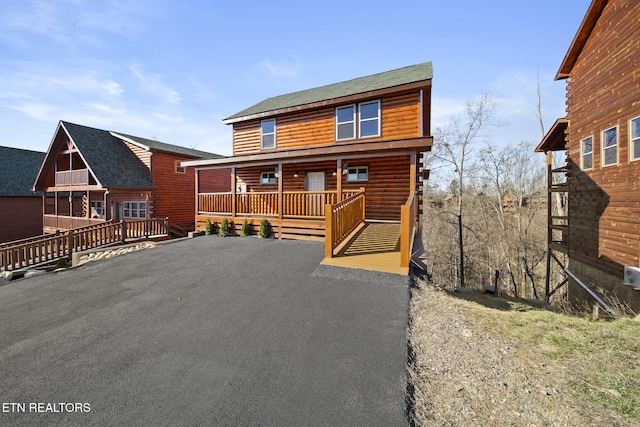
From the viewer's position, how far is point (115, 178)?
52.3 feet

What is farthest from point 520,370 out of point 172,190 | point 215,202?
point 172,190

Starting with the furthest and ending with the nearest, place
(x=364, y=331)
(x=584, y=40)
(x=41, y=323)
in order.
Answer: (x=584, y=40)
(x=41, y=323)
(x=364, y=331)

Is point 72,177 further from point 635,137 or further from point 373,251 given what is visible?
point 635,137

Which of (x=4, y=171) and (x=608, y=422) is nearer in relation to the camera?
(x=608, y=422)

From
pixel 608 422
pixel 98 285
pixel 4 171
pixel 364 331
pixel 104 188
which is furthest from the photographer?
pixel 4 171

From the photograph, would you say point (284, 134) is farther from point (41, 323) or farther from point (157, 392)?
point (157, 392)

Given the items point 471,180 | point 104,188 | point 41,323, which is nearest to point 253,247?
point 41,323

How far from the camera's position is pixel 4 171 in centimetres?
2053

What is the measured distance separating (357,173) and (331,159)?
2318mm

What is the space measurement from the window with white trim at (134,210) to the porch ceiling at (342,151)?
9457 millimetres

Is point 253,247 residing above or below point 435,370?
above

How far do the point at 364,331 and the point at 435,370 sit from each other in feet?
3.59

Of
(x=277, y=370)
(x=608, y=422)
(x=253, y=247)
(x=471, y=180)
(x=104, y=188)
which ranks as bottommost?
(x=608, y=422)

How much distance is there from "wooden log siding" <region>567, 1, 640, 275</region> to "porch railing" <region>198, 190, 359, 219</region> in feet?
27.5
